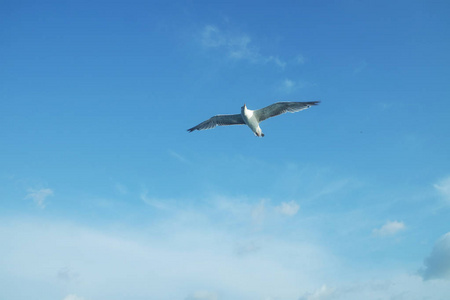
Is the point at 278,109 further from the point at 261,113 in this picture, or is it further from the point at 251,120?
the point at 251,120

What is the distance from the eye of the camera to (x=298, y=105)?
107ft

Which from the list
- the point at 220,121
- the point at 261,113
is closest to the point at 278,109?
the point at 261,113

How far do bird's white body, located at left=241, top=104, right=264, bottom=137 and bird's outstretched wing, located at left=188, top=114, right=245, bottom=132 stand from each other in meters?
1.84

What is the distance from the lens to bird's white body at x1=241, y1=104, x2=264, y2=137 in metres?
33.4

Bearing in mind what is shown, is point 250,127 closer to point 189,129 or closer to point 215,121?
point 215,121

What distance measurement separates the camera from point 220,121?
37281mm

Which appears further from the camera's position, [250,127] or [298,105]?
[250,127]

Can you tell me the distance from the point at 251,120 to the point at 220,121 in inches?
185

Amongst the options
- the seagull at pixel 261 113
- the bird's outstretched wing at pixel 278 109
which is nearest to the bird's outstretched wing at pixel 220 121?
the seagull at pixel 261 113

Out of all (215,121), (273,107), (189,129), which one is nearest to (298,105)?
(273,107)

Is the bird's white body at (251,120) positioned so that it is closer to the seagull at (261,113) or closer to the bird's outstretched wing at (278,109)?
the seagull at (261,113)

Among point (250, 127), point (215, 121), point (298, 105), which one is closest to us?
point (298, 105)

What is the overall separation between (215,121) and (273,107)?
24.0 feet

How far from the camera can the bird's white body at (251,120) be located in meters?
33.4
